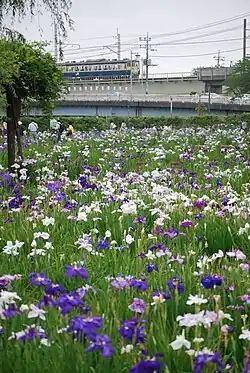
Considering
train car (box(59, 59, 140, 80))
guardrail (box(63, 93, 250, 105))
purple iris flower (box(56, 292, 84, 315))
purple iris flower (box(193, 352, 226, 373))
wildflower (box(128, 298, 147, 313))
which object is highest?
train car (box(59, 59, 140, 80))

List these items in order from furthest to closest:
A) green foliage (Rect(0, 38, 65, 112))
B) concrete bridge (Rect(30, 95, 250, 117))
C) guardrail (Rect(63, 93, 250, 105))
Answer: guardrail (Rect(63, 93, 250, 105))
concrete bridge (Rect(30, 95, 250, 117))
green foliage (Rect(0, 38, 65, 112))

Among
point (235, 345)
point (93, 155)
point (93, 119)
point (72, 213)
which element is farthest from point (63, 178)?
point (93, 119)

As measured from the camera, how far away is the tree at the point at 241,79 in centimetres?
3791

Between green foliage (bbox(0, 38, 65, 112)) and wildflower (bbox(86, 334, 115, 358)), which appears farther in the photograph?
green foliage (bbox(0, 38, 65, 112))

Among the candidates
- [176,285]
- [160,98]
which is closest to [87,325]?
[176,285]

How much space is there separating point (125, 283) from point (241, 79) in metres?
37.9

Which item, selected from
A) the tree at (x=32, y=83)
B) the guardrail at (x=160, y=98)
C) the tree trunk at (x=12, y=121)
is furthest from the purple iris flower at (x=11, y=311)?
the guardrail at (x=160, y=98)

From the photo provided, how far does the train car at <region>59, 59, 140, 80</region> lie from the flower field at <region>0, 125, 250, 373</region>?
214 feet

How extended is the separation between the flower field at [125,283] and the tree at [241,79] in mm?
33373

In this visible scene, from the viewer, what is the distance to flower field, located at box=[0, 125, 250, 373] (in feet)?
5.55

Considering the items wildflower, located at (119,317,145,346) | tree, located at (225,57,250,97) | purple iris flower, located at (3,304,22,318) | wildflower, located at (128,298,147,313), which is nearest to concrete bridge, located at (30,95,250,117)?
tree, located at (225,57,250,97)

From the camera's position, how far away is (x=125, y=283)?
223cm

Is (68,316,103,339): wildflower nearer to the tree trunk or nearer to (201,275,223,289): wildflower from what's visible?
(201,275,223,289): wildflower

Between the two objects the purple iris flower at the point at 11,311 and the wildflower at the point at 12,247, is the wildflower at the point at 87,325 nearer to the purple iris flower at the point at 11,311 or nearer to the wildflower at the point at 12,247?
the purple iris flower at the point at 11,311
